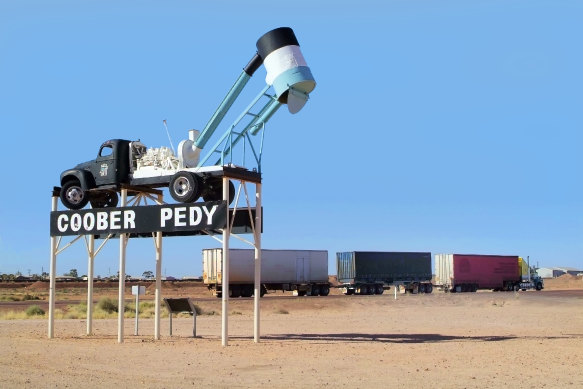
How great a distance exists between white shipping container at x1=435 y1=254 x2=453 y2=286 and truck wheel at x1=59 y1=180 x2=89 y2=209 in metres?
58.4

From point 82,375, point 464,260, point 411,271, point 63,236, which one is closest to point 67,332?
point 63,236

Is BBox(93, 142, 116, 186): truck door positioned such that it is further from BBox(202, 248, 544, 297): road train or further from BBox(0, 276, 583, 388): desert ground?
BBox(202, 248, 544, 297): road train

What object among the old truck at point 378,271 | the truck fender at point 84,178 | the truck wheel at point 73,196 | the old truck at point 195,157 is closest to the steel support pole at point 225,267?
the old truck at point 195,157

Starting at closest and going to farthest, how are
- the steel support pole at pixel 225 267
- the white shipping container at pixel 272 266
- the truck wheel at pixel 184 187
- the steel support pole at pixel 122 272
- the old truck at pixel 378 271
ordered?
the steel support pole at pixel 225 267, the truck wheel at pixel 184 187, the steel support pole at pixel 122 272, the white shipping container at pixel 272 266, the old truck at pixel 378 271

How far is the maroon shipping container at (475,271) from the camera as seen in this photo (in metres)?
77.4

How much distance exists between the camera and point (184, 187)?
833 inches

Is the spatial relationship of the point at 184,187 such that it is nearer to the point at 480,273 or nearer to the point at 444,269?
the point at 444,269

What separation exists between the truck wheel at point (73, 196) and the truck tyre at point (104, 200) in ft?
1.80

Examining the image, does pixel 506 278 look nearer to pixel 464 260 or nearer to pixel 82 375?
pixel 464 260

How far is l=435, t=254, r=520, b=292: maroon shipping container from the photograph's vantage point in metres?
77.4

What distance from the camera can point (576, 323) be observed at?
3067cm

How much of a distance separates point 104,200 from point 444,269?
190 feet

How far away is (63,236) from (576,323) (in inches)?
824

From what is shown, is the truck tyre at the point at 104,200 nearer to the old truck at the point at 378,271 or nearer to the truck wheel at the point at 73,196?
the truck wheel at the point at 73,196
